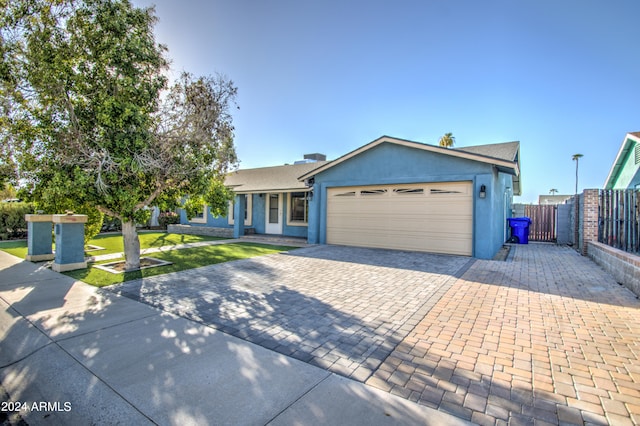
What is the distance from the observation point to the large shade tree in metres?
6.68

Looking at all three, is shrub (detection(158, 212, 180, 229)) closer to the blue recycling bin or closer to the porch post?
the porch post

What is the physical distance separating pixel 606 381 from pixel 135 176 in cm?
903

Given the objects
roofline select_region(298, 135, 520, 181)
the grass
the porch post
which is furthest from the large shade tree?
the porch post

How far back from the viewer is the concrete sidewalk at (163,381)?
248cm

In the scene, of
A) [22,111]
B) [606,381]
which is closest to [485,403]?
[606,381]

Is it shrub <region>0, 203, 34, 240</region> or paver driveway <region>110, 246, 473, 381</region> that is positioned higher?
shrub <region>0, 203, 34, 240</region>

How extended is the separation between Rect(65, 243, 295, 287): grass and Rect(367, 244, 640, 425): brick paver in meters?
6.61

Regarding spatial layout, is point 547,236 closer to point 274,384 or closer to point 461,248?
point 461,248

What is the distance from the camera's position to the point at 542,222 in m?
16.8

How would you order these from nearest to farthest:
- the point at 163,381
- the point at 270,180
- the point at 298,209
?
the point at 163,381
the point at 298,209
the point at 270,180

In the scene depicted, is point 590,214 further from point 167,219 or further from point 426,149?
point 167,219

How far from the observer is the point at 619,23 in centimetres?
912

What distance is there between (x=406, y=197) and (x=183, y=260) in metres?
8.21

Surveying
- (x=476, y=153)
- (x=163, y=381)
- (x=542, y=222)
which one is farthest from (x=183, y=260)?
(x=542, y=222)
